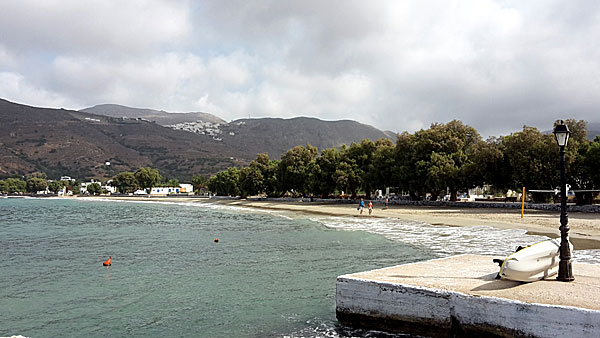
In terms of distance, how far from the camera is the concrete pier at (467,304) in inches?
→ 301

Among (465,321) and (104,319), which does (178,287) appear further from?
(465,321)

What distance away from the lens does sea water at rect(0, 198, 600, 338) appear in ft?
36.0

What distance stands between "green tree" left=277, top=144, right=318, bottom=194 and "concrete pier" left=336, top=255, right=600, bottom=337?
79134 mm

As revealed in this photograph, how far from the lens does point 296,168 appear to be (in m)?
92.6

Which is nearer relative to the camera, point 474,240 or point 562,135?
point 562,135

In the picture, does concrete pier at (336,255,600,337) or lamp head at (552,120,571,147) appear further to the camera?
lamp head at (552,120,571,147)

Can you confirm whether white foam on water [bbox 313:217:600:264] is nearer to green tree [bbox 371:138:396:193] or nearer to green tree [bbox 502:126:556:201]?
green tree [bbox 502:126:556:201]

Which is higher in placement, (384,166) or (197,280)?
(384,166)

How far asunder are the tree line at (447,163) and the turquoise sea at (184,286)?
104 ft

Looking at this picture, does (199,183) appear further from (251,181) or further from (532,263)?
(532,263)

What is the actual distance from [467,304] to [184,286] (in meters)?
9.79

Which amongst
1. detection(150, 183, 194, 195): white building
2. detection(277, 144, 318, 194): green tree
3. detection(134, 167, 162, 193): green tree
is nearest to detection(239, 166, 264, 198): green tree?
detection(277, 144, 318, 194): green tree

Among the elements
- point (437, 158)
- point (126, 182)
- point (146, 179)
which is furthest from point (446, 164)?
point (126, 182)

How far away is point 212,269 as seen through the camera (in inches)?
728
